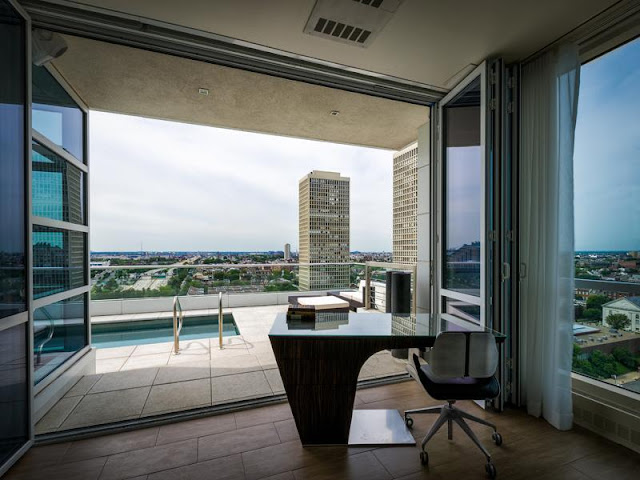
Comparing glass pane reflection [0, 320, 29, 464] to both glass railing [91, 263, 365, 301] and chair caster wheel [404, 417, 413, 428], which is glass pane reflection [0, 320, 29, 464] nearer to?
chair caster wheel [404, 417, 413, 428]

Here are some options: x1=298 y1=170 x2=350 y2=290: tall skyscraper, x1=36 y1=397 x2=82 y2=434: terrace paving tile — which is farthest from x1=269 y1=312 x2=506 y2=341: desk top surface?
x1=298 y1=170 x2=350 y2=290: tall skyscraper

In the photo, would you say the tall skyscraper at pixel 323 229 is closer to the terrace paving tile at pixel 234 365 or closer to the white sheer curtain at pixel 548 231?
the terrace paving tile at pixel 234 365

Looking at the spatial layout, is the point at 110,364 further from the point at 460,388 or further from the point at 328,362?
the point at 460,388

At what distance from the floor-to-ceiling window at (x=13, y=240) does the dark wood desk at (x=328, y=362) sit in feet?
5.13

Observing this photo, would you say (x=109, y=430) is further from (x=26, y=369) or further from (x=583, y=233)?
(x=583, y=233)

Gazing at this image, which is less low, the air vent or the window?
the air vent

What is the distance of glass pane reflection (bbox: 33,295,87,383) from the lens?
2319 mm

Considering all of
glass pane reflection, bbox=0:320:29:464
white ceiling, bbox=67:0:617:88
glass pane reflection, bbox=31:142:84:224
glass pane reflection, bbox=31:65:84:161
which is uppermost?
white ceiling, bbox=67:0:617:88

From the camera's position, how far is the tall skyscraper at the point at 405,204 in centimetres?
376

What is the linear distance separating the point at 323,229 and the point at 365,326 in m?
5.78

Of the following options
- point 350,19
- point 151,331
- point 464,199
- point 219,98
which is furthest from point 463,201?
point 151,331

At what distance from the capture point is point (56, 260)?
8.59ft

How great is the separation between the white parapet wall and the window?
474 centimetres

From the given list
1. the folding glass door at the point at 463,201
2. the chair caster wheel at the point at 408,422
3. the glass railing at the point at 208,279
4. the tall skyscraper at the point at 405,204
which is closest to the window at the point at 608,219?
the folding glass door at the point at 463,201
